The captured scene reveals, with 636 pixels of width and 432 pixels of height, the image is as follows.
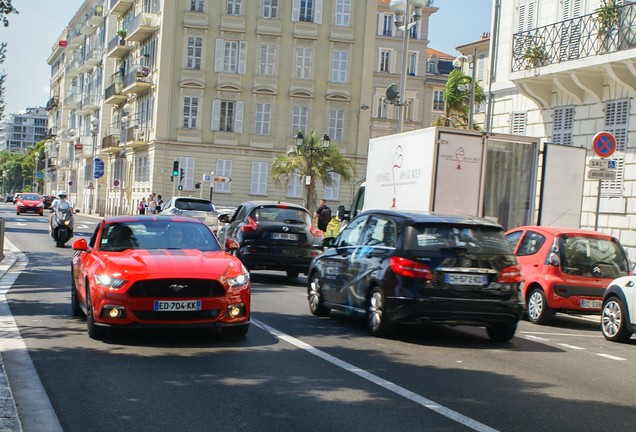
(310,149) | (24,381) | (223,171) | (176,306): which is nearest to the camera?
(24,381)

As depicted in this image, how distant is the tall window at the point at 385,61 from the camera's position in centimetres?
8350

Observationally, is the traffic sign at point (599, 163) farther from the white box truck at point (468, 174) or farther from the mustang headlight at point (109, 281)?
the mustang headlight at point (109, 281)

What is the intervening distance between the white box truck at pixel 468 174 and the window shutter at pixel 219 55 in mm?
44497

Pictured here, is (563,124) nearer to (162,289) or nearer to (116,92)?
(162,289)

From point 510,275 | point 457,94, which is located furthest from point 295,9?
point 510,275

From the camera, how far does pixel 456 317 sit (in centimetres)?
1161

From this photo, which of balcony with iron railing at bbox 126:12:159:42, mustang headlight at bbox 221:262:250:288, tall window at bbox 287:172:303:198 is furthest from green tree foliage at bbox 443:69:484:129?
mustang headlight at bbox 221:262:250:288

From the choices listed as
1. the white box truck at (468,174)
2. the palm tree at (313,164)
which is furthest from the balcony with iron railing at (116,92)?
the white box truck at (468,174)

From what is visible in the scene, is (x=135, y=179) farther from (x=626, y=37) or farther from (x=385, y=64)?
(x=626, y=37)

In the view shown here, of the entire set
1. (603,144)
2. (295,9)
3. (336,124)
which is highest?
(295,9)

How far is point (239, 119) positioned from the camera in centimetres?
6397

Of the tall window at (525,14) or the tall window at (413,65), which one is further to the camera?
the tall window at (413,65)

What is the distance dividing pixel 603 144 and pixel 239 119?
152 feet

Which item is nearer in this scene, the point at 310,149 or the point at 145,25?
the point at 310,149
